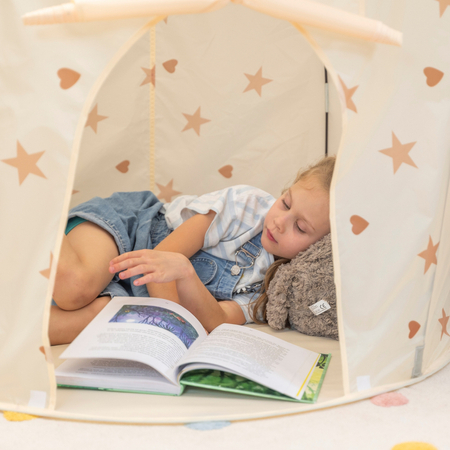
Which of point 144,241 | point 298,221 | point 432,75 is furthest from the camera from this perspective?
point 144,241

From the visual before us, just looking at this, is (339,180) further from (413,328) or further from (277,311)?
(277,311)

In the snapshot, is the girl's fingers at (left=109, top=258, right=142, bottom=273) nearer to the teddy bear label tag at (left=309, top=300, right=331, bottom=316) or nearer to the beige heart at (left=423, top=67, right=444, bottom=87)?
the teddy bear label tag at (left=309, top=300, right=331, bottom=316)

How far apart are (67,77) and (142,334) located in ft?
1.45

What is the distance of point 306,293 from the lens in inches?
44.9

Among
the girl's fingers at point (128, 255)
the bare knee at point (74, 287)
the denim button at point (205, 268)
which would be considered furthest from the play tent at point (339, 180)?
the denim button at point (205, 268)

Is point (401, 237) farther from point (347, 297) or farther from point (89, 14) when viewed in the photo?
point (89, 14)

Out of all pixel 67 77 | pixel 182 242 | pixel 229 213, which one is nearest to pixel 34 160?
pixel 67 77

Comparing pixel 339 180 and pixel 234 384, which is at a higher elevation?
pixel 339 180

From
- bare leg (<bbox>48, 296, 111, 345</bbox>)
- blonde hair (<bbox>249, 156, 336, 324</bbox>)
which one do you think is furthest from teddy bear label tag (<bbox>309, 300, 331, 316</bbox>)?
bare leg (<bbox>48, 296, 111, 345</bbox>)

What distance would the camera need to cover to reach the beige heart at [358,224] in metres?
0.81

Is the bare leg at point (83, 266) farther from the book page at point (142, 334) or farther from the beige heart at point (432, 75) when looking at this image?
the beige heart at point (432, 75)

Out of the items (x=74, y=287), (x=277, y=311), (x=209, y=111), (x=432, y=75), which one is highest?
(x=432, y=75)

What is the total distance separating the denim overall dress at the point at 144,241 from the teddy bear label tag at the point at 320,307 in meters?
0.20

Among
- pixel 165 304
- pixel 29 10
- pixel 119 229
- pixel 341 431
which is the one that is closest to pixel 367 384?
pixel 341 431
